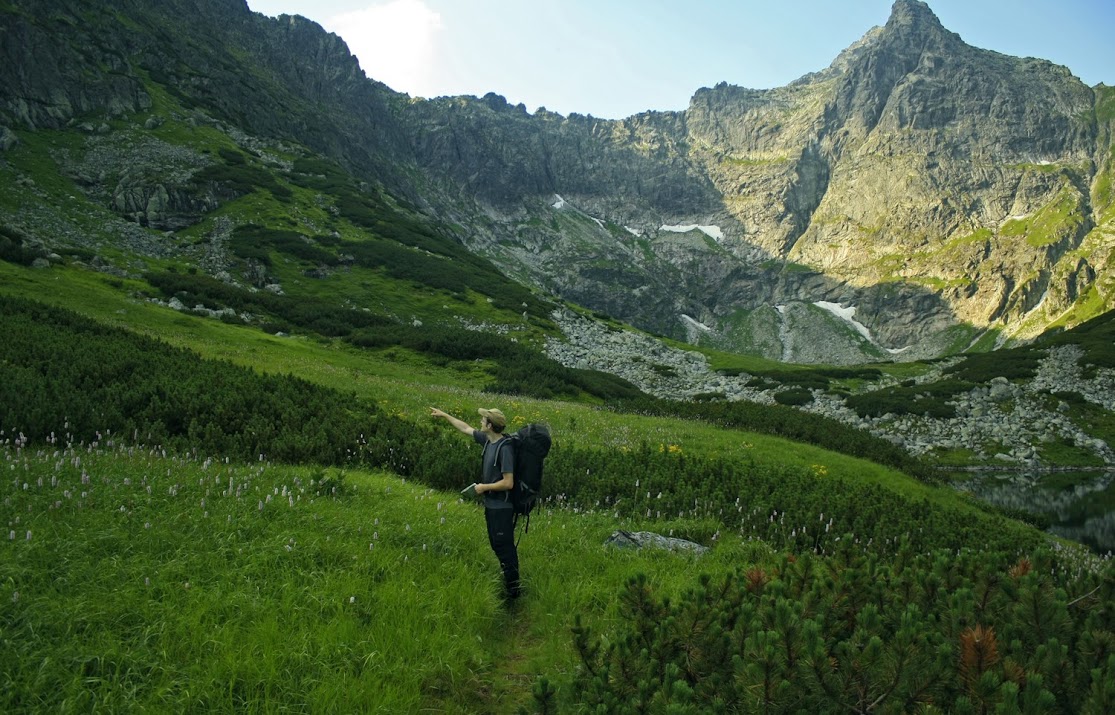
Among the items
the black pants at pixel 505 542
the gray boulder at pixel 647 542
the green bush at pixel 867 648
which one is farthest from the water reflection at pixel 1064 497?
the black pants at pixel 505 542

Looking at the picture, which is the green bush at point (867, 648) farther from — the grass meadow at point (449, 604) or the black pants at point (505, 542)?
the black pants at point (505, 542)

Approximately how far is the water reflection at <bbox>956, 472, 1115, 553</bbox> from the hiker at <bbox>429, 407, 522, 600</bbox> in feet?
73.6

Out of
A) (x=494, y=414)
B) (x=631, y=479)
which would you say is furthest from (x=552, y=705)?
(x=631, y=479)

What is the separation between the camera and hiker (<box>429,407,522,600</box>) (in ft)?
21.4

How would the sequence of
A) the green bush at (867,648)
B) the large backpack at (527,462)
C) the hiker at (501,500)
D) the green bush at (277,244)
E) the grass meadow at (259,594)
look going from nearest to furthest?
1. the green bush at (867,648)
2. the grass meadow at (259,594)
3. the hiker at (501,500)
4. the large backpack at (527,462)
5. the green bush at (277,244)

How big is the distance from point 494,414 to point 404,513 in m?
2.39

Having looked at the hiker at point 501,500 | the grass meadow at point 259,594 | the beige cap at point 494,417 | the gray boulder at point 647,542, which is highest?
the beige cap at point 494,417

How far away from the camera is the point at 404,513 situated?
26.9 ft

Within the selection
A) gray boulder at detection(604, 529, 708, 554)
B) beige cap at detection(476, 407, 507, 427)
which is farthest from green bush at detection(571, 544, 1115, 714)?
gray boulder at detection(604, 529, 708, 554)

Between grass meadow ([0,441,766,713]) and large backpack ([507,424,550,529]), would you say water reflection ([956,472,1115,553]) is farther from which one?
large backpack ([507,424,550,529])

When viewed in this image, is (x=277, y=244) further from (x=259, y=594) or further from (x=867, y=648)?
(x=867, y=648)

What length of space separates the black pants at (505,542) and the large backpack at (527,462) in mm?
177

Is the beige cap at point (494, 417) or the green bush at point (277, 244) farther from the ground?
the green bush at point (277, 244)

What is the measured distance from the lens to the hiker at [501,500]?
653 cm
